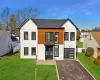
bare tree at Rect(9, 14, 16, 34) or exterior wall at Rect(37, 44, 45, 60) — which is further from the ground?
bare tree at Rect(9, 14, 16, 34)

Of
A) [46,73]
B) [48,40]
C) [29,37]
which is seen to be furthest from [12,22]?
[46,73]

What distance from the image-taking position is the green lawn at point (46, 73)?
23547 millimetres

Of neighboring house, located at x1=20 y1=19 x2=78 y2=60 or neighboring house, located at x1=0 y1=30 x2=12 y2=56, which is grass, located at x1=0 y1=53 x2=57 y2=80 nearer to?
neighboring house, located at x1=20 y1=19 x2=78 y2=60

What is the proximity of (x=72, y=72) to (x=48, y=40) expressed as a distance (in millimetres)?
11025

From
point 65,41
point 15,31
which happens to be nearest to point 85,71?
point 65,41

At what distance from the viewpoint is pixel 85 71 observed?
2719cm

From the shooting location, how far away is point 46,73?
83.3 feet

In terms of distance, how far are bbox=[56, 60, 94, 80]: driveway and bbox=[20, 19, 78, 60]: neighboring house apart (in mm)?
5299

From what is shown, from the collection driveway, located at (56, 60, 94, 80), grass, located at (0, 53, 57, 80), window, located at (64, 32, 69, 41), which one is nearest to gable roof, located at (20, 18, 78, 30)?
window, located at (64, 32, 69, 41)

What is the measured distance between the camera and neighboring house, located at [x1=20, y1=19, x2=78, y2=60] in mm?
35594

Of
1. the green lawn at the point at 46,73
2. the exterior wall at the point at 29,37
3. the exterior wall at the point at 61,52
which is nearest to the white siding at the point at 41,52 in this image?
the exterior wall at the point at 29,37

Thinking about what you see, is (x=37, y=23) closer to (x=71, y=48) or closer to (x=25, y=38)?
(x=25, y=38)

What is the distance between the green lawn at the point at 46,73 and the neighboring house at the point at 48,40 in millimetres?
6823

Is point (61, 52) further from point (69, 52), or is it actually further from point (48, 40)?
point (48, 40)
